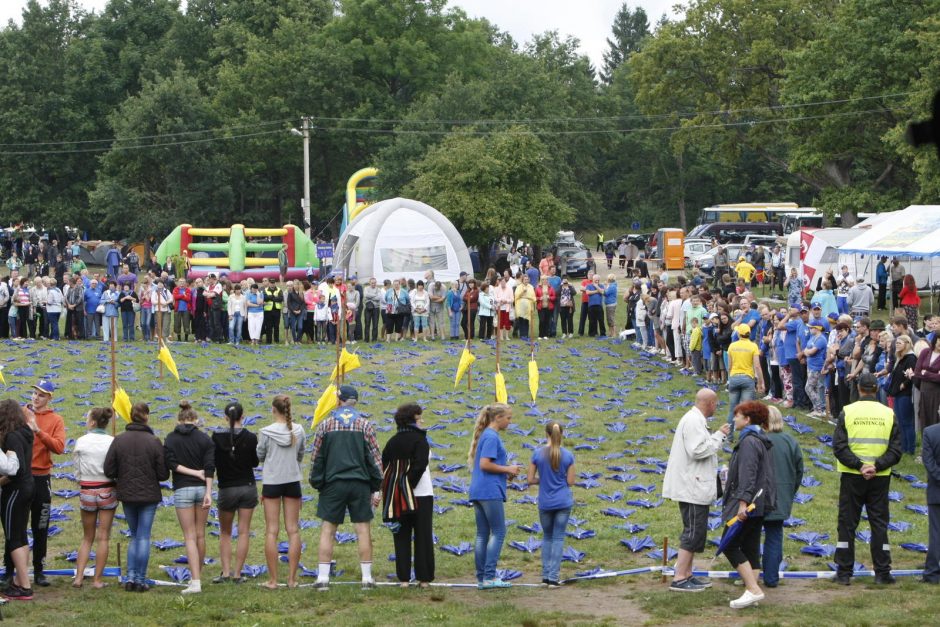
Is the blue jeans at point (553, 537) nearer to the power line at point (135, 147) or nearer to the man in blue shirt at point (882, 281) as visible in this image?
the man in blue shirt at point (882, 281)

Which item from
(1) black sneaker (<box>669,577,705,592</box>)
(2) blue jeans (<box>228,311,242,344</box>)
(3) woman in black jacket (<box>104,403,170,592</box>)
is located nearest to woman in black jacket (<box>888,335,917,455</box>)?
(1) black sneaker (<box>669,577,705,592</box>)

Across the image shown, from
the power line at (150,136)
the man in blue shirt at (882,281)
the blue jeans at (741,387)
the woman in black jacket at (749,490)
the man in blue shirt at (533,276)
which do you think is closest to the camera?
the woman in black jacket at (749,490)

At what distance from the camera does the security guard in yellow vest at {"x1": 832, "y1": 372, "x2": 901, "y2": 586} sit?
36.9 ft

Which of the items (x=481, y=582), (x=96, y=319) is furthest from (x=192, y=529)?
(x=96, y=319)

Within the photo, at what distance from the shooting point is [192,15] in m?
76.7

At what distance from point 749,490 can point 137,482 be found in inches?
211

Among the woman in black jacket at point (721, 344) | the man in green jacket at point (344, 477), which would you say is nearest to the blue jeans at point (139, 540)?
the man in green jacket at point (344, 477)

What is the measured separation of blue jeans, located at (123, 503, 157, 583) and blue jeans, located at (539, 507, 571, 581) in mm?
3538

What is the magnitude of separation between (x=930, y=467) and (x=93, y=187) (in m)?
64.9

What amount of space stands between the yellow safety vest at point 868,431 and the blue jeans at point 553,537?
8.49 feet

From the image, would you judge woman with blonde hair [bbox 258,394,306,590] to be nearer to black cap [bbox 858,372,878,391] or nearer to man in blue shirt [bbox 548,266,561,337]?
black cap [bbox 858,372,878,391]

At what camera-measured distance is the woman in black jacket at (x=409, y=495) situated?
11.4 meters

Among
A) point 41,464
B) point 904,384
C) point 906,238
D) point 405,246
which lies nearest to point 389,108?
point 405,246

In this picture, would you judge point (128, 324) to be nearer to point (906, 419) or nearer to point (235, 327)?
Result: point (235, 327)
